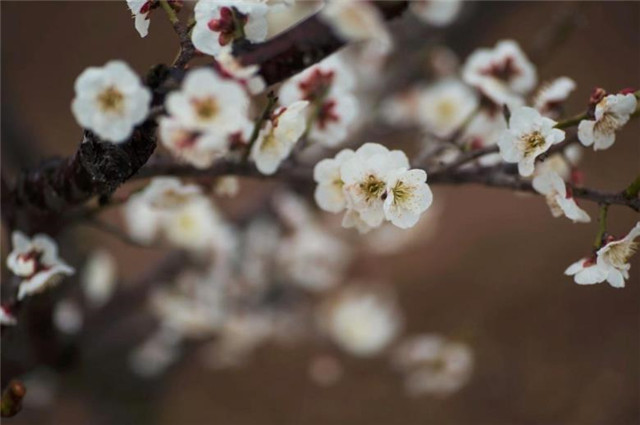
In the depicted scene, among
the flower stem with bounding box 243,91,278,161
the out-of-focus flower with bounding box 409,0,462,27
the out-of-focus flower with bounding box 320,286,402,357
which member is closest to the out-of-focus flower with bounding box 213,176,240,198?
the flower stem with bounding box 243,91,278,161

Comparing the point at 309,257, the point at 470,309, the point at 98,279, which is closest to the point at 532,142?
the point at 309,257

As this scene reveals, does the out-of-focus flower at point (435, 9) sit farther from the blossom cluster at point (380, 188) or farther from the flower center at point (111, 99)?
the flower center at point (111, 99)

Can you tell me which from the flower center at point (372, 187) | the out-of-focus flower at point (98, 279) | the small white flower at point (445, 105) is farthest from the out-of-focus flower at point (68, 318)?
the flower center at point (372, 187)

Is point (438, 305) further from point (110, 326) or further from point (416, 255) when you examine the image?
point (110, 326)

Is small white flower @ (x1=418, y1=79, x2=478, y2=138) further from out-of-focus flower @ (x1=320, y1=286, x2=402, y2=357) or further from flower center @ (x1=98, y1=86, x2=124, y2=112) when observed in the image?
flower center @ (x1=98, y1=86, x2=124, y2=112)

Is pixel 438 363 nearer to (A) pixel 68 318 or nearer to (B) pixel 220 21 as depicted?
(A) pixel 68 318

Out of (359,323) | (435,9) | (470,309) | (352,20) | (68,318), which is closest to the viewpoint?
(352,20)

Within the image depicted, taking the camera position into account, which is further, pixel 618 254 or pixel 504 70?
pixel 504 70
